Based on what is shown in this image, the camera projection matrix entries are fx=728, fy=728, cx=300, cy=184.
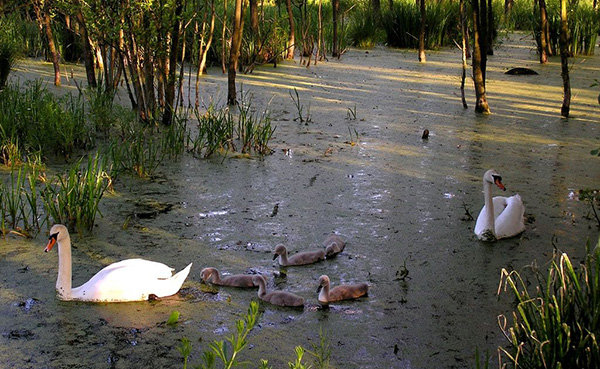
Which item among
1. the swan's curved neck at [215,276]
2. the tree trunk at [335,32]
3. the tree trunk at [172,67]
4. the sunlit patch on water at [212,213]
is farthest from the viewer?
the tree trunk at [335,32]

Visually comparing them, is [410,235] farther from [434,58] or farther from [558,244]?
[434,58]

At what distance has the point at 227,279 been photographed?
3.44 m

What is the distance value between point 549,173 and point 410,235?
5.71 feet

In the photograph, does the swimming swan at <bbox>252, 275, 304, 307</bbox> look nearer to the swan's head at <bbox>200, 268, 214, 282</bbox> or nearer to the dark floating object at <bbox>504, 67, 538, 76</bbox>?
the swan's head at <bbox>200, 268, 214, 282</bbox>

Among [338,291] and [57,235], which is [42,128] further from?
[338,291]

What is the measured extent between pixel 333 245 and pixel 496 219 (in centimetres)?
102

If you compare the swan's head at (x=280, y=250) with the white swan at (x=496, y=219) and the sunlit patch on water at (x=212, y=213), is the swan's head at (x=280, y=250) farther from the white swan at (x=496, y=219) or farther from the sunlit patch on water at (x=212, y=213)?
the white swan at (x=496, y=219)

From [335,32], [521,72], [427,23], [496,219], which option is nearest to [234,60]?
[496,219]

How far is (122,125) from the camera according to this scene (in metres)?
5.88

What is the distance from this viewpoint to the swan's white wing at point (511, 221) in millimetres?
4086

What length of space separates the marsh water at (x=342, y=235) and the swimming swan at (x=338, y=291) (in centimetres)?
5

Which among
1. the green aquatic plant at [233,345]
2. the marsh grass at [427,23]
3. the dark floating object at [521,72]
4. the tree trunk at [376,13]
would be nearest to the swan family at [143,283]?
the green aquatic plant at [233,345]

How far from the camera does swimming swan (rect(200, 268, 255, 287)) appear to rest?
341 cm

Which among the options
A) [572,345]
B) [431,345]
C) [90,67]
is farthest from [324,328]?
[90,67]
